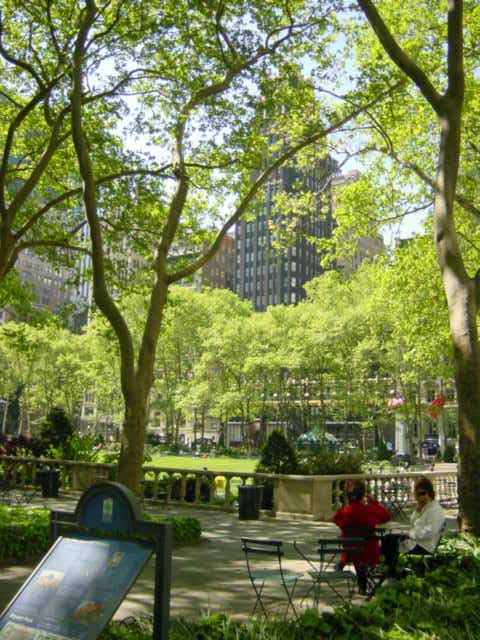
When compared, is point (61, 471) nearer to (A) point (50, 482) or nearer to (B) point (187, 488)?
(A) point (50, 482)

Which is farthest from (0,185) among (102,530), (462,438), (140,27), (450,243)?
(102,530)

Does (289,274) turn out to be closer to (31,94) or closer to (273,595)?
(31,94)

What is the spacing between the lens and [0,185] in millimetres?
14867

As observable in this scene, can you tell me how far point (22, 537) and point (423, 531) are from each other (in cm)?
630

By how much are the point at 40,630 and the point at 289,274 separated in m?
126

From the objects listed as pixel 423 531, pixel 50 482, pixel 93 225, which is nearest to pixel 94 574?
pixel 423 531

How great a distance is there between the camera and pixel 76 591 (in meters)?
3.96

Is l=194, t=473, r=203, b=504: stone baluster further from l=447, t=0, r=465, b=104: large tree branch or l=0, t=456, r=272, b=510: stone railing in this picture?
l=447, t=0, r=465, b=104: large tree branch

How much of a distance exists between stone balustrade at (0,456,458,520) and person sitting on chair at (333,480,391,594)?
7.99 metres

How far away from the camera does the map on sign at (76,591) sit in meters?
3.79

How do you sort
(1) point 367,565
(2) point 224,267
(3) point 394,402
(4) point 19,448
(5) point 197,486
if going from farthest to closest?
(2) point 224,267, (3) point 394,402, (4) point 19,448, (5) point 197,486, (1) point 367,565

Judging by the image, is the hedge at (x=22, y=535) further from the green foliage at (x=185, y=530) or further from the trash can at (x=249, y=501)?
the trash can at (x=249, y=501)

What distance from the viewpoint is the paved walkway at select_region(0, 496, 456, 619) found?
7406mm

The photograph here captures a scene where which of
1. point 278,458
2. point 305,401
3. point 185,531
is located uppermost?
point 305,401
